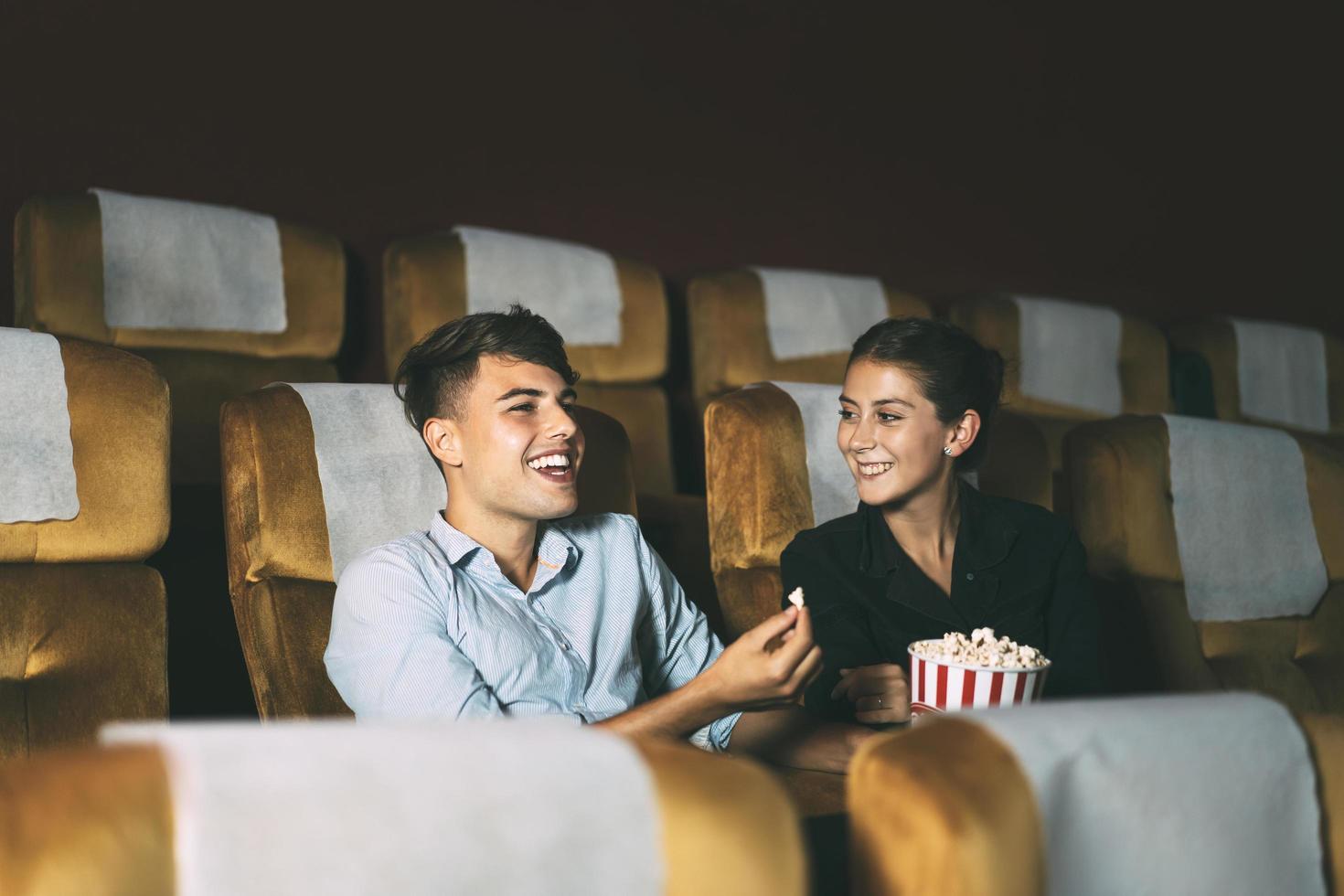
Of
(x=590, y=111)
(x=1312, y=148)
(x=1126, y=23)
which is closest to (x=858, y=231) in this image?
(x=590, y=111)

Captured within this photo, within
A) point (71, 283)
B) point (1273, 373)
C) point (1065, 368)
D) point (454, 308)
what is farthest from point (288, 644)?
point (1273, 373)

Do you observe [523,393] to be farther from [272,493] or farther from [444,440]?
[272,493]

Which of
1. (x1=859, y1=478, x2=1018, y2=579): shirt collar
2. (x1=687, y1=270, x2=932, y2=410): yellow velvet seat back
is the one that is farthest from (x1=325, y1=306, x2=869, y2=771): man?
(x1=687, y1=270, x2=932, y2=410): yellow velvet seat back

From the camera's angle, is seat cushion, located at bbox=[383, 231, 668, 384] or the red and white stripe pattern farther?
seat cushion, located at bbox=[383, 231, 668, 384]

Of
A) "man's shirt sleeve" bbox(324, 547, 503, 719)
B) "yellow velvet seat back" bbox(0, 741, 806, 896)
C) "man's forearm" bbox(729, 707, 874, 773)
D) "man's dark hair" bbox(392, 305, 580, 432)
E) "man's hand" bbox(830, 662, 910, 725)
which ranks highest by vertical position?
"man's dark hair" bbox(392, 305, 580, 432)

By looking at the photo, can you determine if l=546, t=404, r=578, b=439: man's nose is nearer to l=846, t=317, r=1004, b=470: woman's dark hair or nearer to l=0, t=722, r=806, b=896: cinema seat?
l=846, t=317, r=1004, b=470: woman's dark hair

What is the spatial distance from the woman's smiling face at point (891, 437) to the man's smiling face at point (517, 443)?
0.39 metres

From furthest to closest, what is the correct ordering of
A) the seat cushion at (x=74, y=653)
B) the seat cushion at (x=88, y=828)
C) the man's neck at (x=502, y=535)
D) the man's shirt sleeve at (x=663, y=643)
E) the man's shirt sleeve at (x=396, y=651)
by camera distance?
the man's shirt sleeve at (x=663, y=643) < the man's neck at (x=502, y=535) < the seat cushion at (x=74, y=653) < the man's shirt sleeve at (x=396, y=651) < the seat cushion at (x=88, y=828)

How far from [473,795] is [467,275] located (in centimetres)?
213

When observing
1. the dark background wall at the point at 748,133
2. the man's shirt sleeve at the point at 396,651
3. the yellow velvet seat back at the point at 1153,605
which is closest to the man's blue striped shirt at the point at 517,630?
the man's shirt sleeve at the point at 396,651

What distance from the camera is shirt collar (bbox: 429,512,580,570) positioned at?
141 centimetres

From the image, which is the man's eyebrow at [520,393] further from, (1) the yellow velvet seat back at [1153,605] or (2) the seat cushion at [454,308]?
(2) the seat cushion at [454,308]

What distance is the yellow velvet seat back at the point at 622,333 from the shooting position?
2.55 m

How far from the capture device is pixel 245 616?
1481mm
